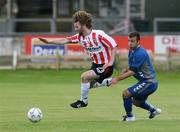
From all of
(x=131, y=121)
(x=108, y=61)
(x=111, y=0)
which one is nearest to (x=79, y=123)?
(x=131, y=121)

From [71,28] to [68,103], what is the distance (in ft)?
58.8

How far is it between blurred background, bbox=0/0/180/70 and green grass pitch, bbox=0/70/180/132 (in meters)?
1.08

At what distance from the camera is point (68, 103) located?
19.7m

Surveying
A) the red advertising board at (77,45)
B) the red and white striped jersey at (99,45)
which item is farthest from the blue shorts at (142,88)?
the red advertising board at (77,45)

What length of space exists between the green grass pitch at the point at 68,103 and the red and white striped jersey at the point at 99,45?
1.30m

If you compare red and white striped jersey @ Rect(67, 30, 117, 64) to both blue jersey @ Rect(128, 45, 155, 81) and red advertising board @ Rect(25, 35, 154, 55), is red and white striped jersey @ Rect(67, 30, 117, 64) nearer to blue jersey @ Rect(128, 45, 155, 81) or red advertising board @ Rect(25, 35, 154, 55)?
blue jersey @ Rect(128, 45, 155, 81)

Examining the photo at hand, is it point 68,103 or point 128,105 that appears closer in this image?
point 128,105

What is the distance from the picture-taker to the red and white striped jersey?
15.6 metres

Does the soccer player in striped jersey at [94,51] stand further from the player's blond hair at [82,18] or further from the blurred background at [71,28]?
the blurred background at [71,28]

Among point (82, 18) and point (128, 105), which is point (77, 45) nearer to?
point (82, 18)

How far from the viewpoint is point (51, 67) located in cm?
3353

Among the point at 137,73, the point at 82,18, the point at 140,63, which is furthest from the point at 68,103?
the point at 140,63

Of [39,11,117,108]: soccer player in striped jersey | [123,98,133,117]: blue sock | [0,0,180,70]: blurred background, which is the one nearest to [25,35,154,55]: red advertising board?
[0,0,180,70]: blurred background

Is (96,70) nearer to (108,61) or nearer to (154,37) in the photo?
(108,61)
